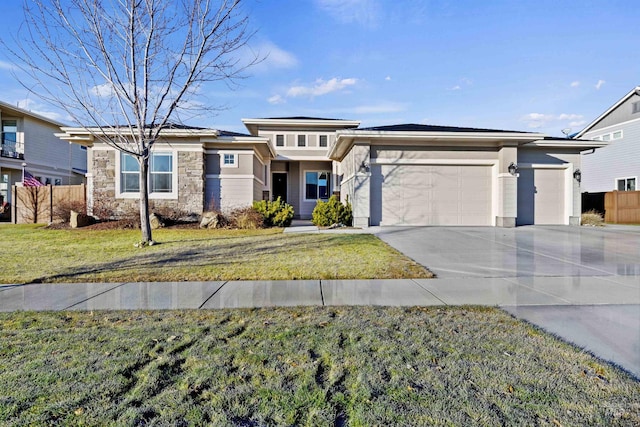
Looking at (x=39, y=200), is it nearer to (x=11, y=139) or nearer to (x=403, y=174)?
(x=11, y=139)

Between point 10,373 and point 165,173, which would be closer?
point 10,373

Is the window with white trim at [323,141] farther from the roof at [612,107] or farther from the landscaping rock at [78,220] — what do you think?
the roof at [612,107]

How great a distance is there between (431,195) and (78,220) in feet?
47.1

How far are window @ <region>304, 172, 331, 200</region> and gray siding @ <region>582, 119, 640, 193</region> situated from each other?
14.8 m

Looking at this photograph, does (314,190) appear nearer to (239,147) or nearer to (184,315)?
(239,147)

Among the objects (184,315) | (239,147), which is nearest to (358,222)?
(239,147)

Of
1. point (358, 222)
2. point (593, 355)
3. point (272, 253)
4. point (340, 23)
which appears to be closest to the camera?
point (593, 355)

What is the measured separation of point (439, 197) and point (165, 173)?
1188 centimetres

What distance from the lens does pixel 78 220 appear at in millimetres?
13266

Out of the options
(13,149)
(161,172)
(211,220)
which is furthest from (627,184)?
(13,149)

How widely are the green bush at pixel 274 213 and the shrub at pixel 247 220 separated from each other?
0.24 metres

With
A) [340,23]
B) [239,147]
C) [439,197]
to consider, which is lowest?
[439,197]

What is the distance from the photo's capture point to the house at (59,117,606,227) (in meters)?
13.6

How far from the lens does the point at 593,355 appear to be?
9.71ft
